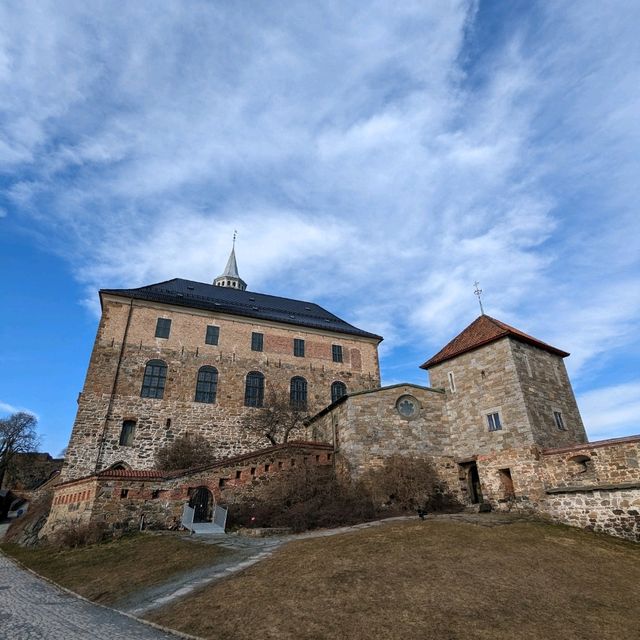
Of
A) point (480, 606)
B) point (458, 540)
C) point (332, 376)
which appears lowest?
point (480, 606)

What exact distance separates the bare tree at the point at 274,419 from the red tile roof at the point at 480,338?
805 cm

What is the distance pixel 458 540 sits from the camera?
9.84 m

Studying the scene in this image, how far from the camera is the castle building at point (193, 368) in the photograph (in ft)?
70.7

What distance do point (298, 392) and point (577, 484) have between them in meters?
16.0

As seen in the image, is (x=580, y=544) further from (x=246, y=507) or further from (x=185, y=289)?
(x=185, y=289)

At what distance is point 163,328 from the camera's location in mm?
24844

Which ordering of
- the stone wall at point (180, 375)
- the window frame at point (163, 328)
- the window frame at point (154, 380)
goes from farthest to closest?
the window frame at point (163, 328) → the window frame at point (154, 380) → the stone wall at point (180, 375)

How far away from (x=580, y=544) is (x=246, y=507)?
10766mm

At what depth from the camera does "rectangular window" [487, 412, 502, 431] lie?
17062mm

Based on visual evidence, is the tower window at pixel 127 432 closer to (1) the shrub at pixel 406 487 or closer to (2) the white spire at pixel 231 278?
(1) the shrub at pixel 406 487

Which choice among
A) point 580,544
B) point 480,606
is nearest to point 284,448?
point 580,544

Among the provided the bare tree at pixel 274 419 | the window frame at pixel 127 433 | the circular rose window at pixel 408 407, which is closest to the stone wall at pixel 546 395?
the circular rose window at pixel 408 407

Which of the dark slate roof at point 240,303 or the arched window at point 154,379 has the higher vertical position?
the dark slate roof at point 240,303

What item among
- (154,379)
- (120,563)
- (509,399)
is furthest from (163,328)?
(509,399)
